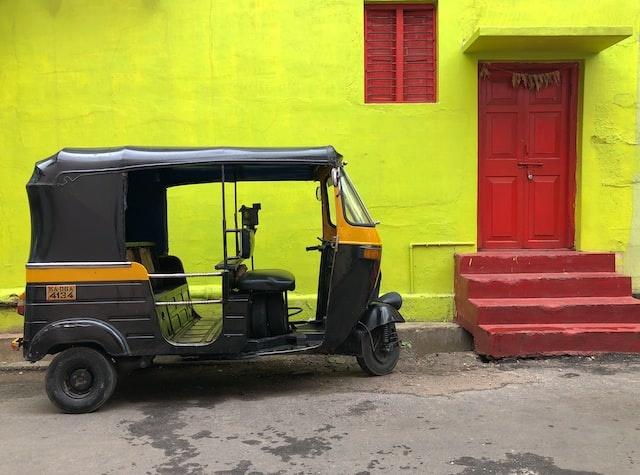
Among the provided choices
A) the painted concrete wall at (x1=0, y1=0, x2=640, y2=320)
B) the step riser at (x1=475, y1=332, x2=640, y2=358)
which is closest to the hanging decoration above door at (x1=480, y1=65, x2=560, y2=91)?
the painted concrete wall at (x1=0, y1=0, x2=640, y2=320)

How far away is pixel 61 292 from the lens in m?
4.64

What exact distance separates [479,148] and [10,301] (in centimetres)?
594

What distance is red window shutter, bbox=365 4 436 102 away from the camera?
7109 millimetres

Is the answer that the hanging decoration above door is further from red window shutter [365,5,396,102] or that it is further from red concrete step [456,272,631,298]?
red concrete step [456,272,631,298]

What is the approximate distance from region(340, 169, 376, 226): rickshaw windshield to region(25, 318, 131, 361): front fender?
7.08 feet

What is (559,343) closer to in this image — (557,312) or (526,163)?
(557,312)

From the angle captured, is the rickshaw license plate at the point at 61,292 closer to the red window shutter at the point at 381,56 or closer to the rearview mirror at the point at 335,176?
the rearview mirror at the point at 335,176

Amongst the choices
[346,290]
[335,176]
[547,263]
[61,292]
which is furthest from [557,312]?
[61,292]

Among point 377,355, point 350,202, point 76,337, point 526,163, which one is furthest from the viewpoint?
point 526,163

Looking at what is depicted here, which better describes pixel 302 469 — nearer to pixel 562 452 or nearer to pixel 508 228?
pixel 562 452

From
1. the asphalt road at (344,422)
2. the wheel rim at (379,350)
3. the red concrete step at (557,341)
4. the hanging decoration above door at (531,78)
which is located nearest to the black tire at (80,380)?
the asphalt road at (344,422)

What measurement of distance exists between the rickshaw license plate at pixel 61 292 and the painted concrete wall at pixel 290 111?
236 cm

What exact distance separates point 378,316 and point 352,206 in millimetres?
1077

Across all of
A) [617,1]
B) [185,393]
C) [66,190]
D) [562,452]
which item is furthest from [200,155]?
[617,1]
